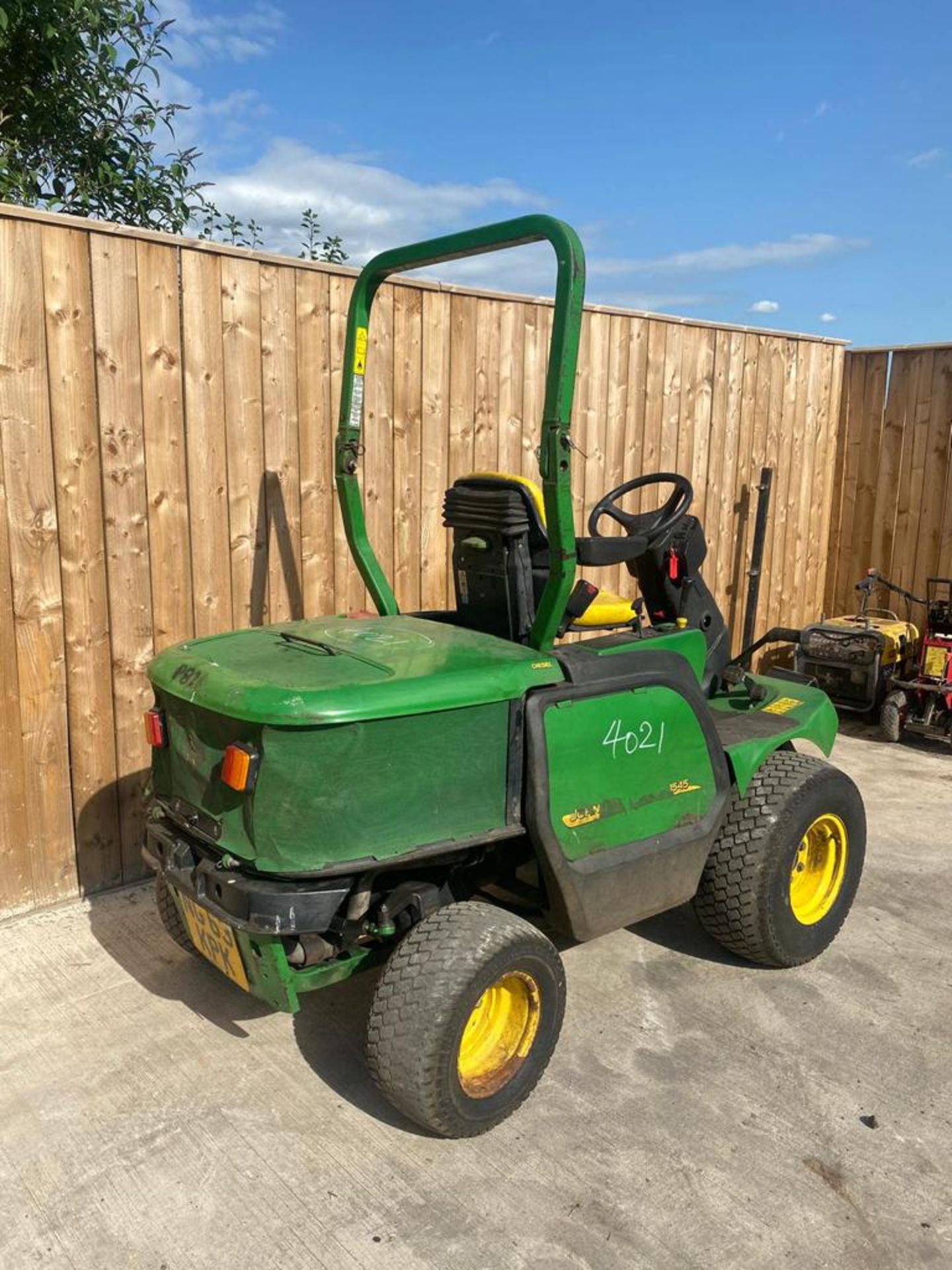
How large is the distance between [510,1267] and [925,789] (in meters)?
4.04

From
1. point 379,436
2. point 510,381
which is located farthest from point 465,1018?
point 510,381

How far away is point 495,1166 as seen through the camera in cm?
246

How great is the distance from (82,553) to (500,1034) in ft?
7.64

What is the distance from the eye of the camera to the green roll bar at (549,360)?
2.54 m

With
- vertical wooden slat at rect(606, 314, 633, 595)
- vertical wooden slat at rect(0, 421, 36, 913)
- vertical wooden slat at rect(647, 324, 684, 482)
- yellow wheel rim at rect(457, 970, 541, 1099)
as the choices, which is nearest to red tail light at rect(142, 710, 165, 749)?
vertical wooden slat at rect(0, 421, 36, 913)

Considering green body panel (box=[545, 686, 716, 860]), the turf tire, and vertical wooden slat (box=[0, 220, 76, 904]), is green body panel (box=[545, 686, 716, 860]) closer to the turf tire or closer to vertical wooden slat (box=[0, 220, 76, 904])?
the turf tire

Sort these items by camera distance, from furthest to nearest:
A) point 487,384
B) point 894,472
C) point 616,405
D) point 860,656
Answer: point 894,472 < point 860,656 < point 616,405 < point 487,384

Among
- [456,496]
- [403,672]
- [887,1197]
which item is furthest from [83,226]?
[887,1197]

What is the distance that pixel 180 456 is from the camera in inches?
154

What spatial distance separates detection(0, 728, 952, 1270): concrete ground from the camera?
87.8 inches

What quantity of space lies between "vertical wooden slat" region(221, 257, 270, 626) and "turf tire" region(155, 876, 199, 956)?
53.6 inches

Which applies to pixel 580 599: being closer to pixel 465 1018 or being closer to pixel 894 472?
pixel 465 1018

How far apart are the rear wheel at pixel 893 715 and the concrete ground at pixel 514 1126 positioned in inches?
109

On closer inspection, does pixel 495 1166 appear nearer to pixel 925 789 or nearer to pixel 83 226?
pixel 83 226
